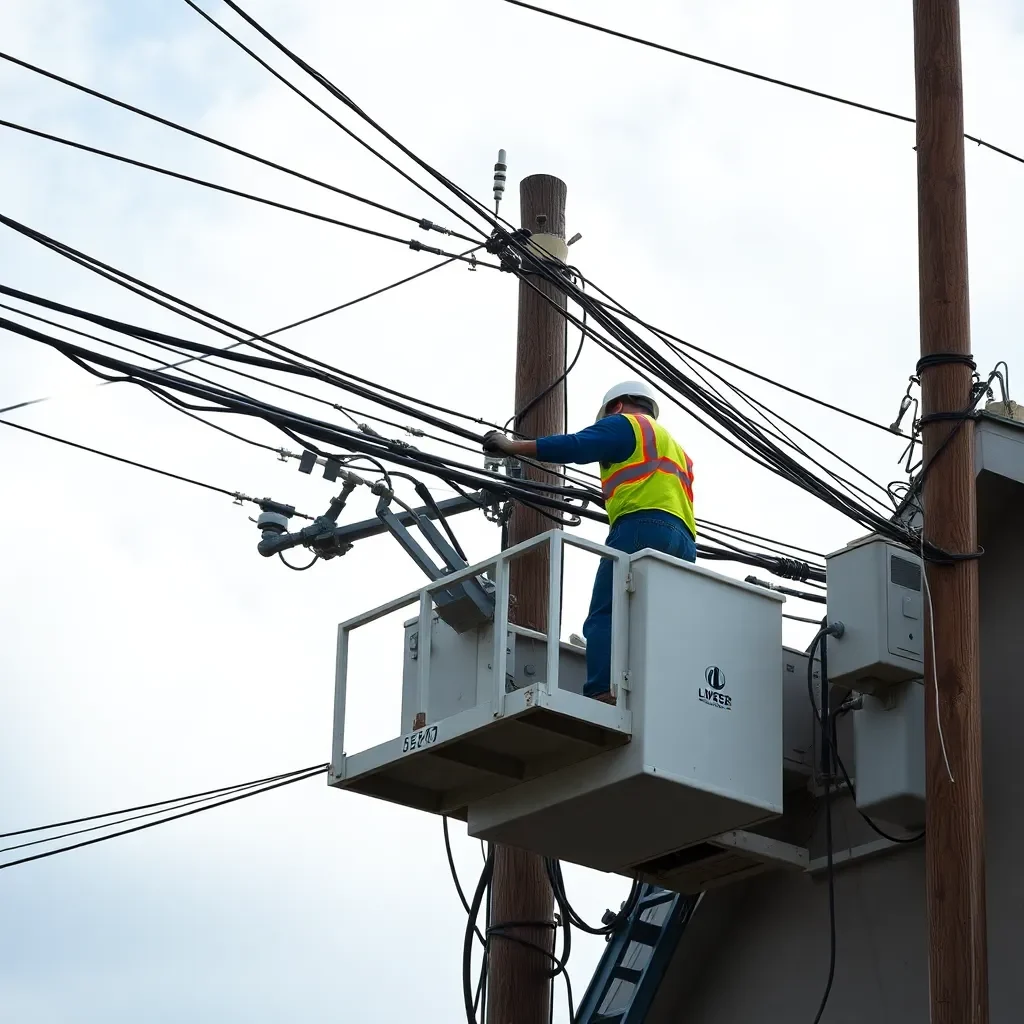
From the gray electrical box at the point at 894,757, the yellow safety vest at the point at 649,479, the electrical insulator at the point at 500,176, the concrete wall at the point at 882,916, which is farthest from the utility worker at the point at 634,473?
the electrical insulator at the point at 500,176

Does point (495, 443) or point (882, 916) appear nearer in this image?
point (495, 443)

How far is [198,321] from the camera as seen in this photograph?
11.4 meters

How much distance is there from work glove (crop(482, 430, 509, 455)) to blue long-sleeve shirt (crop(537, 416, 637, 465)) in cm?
20

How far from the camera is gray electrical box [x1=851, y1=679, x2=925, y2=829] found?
11.1m

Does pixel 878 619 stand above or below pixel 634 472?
below

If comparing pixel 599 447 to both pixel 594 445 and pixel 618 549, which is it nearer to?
pixel 594 445

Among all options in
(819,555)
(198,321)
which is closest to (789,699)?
(819,555)

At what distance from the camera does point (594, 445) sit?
443 inches

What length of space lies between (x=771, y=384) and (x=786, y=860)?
3970 millimetres

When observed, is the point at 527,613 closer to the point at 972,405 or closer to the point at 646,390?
the point at 646,390

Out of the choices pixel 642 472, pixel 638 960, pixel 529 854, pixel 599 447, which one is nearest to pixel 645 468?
pixel 642 472

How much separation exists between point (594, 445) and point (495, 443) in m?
0.57

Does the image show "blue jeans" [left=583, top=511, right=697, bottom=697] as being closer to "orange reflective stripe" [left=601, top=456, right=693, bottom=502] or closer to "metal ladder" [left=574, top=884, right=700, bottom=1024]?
"orange reflective stripe" [left=601, top=456, right=693, bottom=502]

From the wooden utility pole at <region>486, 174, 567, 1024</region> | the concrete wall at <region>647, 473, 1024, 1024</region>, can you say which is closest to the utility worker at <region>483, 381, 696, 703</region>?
the wooden utility pole at <region>486, 174, 567, 1024</region>
